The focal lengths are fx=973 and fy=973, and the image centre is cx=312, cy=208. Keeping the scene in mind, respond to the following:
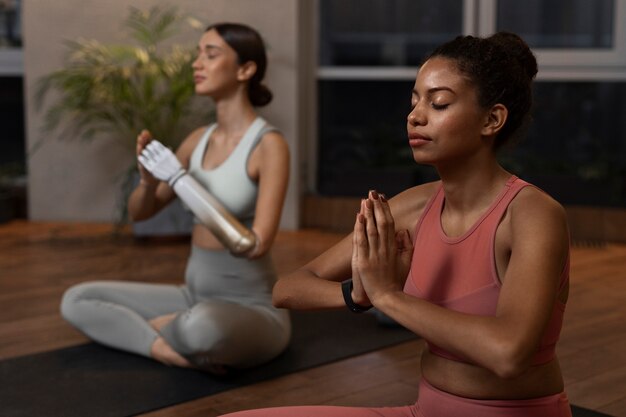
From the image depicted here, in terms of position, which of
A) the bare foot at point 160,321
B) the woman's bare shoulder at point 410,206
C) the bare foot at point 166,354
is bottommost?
the bare foot at point 166,354

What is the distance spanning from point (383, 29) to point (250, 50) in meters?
2.79

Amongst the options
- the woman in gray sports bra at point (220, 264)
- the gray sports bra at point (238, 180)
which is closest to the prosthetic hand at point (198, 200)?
the woman in gray sports bra at point (220, 264)

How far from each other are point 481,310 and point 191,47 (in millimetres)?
4188

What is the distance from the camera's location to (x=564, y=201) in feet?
17.1

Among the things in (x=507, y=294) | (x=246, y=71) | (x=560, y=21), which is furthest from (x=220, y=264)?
(x=560, y=21)

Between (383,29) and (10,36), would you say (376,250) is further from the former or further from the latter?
(10,36)

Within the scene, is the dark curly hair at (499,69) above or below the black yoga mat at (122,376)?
above

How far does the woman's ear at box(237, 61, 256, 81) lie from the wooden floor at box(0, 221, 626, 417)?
2.90 ft

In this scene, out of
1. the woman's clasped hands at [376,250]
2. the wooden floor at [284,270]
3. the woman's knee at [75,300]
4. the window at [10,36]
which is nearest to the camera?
the woman's clasped hands at [376,250]

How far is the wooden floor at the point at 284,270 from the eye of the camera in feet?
8.34

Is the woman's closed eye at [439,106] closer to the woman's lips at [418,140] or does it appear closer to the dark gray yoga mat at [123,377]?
the woman's lips at [418,140]

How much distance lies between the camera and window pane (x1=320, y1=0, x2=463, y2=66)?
5492 millimetres

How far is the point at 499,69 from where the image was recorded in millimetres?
1439

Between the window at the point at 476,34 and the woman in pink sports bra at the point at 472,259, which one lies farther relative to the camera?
the window at the point at 476,34
